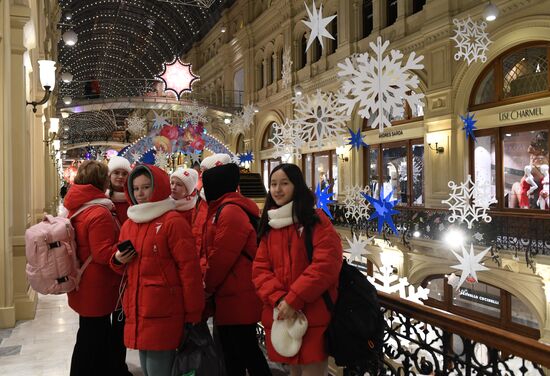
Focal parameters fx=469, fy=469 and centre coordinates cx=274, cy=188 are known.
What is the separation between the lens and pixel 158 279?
2564 mm

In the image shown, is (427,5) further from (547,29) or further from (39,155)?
(39,155)

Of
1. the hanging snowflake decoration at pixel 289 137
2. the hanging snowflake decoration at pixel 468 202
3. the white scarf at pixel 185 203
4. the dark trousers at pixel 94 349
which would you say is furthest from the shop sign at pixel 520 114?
the dark trousers at pixel 94 349

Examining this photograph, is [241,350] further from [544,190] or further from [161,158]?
[161,158]

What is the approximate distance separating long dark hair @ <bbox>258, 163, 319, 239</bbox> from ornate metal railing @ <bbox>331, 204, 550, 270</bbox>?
907cm

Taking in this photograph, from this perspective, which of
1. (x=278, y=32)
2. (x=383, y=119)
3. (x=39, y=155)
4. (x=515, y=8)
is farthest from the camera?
(x=278, y=32)

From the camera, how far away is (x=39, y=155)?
1027 centimetres

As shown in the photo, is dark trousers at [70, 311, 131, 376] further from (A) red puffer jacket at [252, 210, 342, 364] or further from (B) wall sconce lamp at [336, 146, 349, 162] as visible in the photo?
(B) wall sconce lamp at [336, 146, 349, 162]

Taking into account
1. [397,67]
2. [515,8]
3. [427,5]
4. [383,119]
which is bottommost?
[383,119]

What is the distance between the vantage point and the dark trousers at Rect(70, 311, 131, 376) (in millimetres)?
3125

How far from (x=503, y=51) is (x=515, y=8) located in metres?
1.04

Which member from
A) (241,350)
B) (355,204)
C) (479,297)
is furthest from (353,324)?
(479,297)

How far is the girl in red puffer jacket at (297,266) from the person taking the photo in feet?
7.51

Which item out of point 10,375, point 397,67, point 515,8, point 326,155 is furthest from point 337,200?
point 10,375

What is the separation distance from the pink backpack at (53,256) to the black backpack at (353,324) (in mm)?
1612
